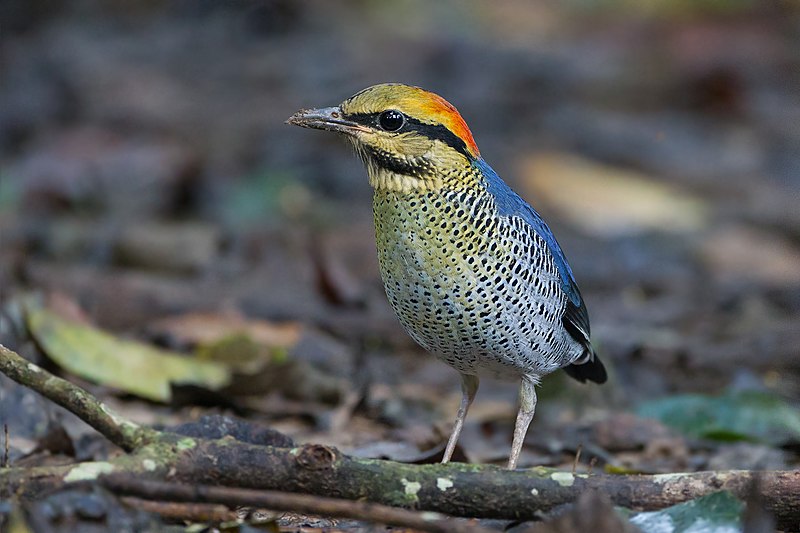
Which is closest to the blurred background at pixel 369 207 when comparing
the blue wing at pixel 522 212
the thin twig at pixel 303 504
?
the blue wing at pixel 522 212

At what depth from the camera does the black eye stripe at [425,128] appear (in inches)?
189

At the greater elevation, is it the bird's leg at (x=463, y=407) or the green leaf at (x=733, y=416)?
the green leaf at (x=733, y=416)

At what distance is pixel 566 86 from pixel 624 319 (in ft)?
23.2

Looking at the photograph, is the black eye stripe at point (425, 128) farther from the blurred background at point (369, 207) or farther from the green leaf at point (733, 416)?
the green leaf at point (733, 416)

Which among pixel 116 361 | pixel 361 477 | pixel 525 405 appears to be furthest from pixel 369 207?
pixel 361 477

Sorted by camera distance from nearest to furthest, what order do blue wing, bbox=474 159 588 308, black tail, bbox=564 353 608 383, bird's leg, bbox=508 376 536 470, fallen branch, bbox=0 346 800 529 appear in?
fallen branch, bbox=0 346 800 529 < blue wing, bbox=474 159 588 308 < bird's leg, bbox=508 376 536 470 < black tail, bbox=564 353 608 383

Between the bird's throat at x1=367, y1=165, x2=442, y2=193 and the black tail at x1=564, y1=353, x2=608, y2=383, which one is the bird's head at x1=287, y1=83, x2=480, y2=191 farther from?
the black tail at x1=564, y1=353, x2=608, y2=383

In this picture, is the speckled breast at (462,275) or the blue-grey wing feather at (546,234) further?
the blue-grey wing feather at (546,234)

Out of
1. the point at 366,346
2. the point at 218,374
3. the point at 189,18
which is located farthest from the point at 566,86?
the point at 218,374

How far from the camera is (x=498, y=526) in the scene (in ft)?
13.5

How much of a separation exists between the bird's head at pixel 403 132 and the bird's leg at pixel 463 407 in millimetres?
1037

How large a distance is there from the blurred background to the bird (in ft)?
2.20

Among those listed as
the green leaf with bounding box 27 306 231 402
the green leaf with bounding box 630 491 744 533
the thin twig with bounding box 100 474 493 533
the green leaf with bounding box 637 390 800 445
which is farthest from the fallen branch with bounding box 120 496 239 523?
the green leaf with bounding box 637 390 800 445

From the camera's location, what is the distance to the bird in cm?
472
